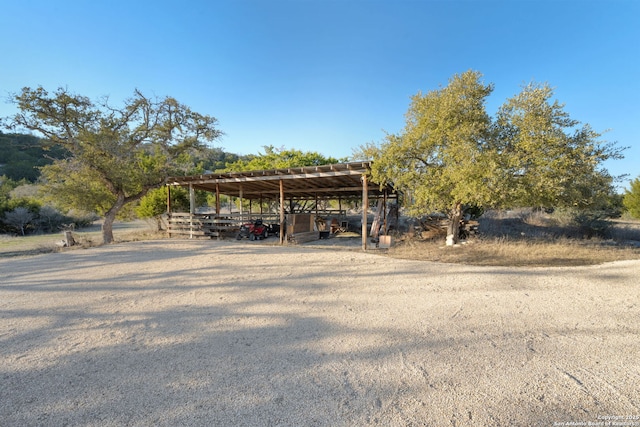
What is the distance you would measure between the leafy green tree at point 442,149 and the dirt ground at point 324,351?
3.76 meters

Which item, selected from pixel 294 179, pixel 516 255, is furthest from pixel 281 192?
pixel 516 255

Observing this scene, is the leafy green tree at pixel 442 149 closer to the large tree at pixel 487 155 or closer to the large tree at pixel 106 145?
the large tree at pixel 487 155

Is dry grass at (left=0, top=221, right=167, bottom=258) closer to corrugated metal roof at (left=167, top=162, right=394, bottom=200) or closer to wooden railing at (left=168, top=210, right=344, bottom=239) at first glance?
wooden railing at (left=168, top=210, right=344, bottom=239)

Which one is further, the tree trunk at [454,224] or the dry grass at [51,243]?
the dry grass at [51,243]

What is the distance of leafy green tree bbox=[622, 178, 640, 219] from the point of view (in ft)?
72.0

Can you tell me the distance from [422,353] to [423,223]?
12.1 m

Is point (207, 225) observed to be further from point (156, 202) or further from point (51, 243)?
point (156, 202)

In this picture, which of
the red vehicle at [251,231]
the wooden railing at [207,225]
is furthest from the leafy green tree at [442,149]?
the wooden railing at [207,225]

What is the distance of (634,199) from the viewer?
2225 cm

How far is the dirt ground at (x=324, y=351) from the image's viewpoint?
2.04 meters

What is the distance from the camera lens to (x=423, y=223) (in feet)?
46.1

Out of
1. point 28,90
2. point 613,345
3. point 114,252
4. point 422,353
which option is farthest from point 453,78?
point 28,90

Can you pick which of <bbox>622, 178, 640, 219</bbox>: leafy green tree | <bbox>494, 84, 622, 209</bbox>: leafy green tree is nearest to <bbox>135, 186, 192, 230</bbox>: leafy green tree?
<bbox>494, 84, 622, 209</bbox>: leafy green tree

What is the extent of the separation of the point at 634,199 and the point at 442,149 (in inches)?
982
